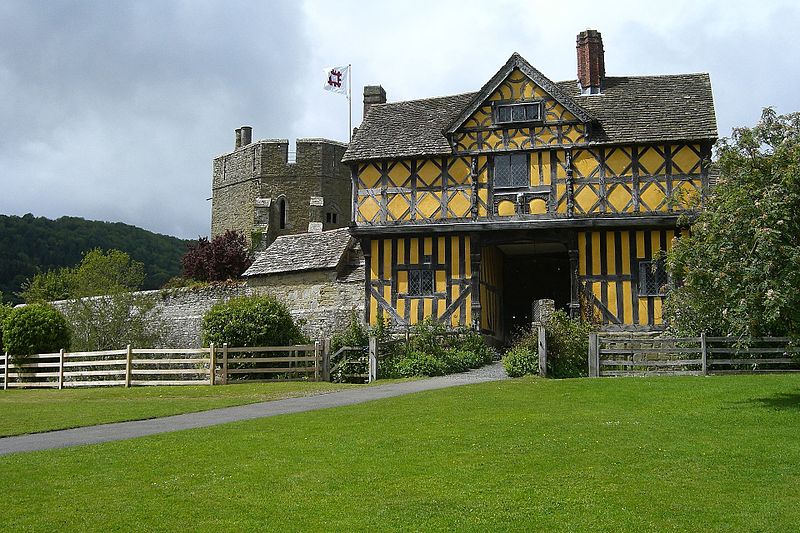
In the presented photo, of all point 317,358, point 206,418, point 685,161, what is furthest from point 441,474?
point 685,161

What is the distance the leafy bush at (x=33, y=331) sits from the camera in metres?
27.1

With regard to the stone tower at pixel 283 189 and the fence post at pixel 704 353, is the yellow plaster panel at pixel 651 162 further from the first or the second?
the stone tower at pixel 283 189

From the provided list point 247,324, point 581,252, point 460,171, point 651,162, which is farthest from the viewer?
point 460,171

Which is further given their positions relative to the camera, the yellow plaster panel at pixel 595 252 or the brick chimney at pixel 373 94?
the brick chimney at pixel 373 94

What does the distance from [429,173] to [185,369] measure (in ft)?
32.0

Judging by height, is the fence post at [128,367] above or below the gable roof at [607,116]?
below

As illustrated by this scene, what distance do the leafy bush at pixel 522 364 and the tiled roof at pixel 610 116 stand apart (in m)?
8.83

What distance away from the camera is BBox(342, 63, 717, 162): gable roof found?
85.6 feet

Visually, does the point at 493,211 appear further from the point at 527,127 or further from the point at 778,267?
the point at 778,267

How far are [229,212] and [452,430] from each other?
141 ft

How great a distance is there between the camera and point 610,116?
88.8ft

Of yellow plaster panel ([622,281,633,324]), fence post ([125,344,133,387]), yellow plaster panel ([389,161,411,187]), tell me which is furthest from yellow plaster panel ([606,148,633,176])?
fence post ([125,344,133,387])

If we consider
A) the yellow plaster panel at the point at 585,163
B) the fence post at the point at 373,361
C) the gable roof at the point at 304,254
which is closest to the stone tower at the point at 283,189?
the gable roof at the point at 304,254

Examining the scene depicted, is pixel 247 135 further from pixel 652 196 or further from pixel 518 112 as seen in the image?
pixel 652 196
